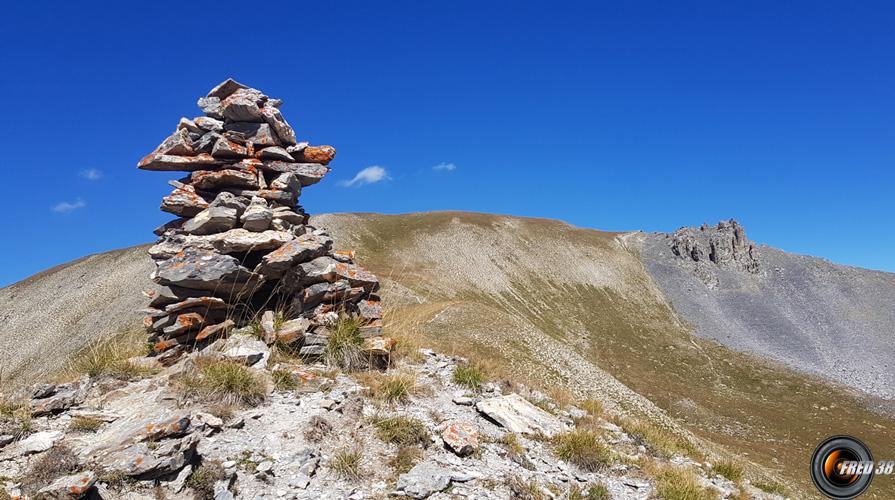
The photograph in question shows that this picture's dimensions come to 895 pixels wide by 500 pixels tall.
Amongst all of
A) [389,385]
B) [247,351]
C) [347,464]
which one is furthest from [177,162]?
[347,464]

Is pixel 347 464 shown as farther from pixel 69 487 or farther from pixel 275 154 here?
pixel 275 154

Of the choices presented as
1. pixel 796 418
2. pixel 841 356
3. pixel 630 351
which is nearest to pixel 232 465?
pixel 796 418

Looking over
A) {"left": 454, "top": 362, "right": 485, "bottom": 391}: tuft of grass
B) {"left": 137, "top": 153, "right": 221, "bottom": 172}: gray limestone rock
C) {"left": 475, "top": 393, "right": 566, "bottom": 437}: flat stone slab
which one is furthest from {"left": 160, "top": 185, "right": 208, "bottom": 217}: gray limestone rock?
{"left": 475, "top": 393, "right": 566, "bottom": 437}: flat stone slab

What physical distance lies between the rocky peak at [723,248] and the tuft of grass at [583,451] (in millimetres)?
86870

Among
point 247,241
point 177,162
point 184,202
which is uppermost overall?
point 177,162

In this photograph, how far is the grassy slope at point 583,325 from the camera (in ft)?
95.1

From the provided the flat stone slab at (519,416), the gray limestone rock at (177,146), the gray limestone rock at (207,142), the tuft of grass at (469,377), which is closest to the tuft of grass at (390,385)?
the tuft of grass at (469,377)

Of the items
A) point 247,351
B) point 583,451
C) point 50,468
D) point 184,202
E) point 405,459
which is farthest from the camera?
point 184,202

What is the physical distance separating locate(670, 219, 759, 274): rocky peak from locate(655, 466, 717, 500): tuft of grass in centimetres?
8621

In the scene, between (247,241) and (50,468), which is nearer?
(50,468)

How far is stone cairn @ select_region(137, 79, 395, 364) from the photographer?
10.9 metres

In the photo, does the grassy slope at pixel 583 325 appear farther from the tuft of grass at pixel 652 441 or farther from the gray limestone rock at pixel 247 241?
the gray limestone rock at pixel 247 241

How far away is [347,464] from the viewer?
23.8 ft

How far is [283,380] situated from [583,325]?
52002mm
